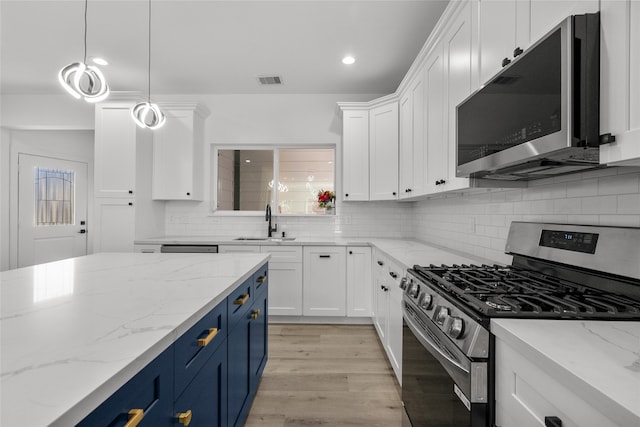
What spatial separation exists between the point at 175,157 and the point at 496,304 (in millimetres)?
3745

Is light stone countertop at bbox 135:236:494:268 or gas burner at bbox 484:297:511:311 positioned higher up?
gas burner at bbox 484:297:511:311

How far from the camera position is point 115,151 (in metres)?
3.57

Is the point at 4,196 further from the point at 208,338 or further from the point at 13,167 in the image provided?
the point at 208,338

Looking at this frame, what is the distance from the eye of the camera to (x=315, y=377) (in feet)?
7.83

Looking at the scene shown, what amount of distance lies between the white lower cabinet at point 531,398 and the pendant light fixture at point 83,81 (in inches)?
84.8

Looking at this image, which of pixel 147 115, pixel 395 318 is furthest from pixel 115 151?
pixel 395 318

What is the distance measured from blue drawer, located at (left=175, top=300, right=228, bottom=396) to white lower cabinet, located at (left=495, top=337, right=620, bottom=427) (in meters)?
0.91

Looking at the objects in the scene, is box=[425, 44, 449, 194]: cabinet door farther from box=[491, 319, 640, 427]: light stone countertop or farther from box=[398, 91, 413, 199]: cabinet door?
box=[491, 319, 640, 427]: light stone countertop

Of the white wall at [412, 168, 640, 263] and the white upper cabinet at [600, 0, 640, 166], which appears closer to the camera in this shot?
the white upper cabinet at [600, 0, 640, 166]

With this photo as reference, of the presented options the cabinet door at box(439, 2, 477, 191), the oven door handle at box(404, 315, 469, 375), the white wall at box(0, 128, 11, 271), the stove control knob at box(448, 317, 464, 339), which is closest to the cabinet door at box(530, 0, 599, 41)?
the cabinet door at box(439, 2, 477, 191)

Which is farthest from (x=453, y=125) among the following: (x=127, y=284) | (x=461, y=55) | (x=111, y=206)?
(x=111, y=206)

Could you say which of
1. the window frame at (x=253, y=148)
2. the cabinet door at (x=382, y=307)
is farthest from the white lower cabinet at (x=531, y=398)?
the window frame at (x=253, y=148)

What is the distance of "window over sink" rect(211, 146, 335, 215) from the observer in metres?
4.20

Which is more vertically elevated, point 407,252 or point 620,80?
point 620,80
